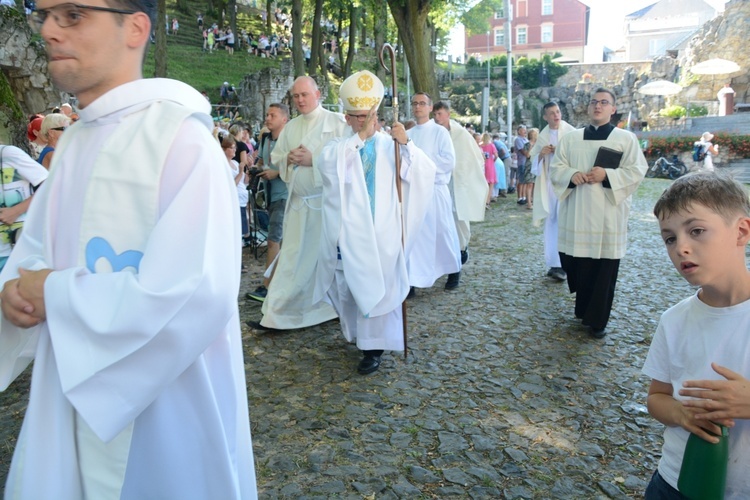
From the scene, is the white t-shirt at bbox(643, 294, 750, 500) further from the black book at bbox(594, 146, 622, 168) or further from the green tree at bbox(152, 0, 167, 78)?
the green tree at bbox(152, 0, 167, 78)

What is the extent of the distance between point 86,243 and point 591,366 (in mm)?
4058

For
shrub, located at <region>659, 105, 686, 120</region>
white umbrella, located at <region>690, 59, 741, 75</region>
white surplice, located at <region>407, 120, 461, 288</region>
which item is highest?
white umbrella, located at <region>690, 59, 741, 75</region>

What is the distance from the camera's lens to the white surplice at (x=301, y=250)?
571cm

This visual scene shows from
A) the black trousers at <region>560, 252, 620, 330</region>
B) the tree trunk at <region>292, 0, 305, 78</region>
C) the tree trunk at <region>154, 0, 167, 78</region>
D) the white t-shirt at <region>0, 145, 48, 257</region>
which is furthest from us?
the tree trunk at <region>292, 0, 305, 78</region>

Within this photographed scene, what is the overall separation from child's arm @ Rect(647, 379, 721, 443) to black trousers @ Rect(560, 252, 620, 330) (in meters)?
3.57

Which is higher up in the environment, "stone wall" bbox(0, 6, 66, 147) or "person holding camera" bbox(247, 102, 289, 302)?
"stone wall" bbox(0, 6, 66, 147)

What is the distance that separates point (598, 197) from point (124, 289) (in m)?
4.91

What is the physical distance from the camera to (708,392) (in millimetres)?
1640

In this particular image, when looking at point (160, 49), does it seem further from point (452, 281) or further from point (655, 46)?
point (655, 46)

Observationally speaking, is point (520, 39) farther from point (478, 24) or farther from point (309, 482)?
point (309, 482)

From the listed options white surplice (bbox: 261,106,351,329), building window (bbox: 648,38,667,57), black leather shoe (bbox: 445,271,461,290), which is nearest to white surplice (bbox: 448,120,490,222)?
black leather shoe (bbox: 445,271,461,290)

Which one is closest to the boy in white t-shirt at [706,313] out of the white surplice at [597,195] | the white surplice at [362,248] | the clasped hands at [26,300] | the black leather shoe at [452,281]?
the clasped hands at [26,300]

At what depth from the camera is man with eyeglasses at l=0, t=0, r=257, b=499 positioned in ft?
4.75

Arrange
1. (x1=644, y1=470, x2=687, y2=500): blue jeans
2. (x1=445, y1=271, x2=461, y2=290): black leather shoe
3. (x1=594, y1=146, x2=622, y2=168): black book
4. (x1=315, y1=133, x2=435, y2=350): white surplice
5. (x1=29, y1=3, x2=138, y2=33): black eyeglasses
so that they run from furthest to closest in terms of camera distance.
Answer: (x1=445, y1=271, x2=461, y2=290): black leather shoe < (x1=594, y1=146, x2=622, y2=168): black book < (x1=315, y1=133, x2=435, y2=350): white surplice < (x1=644, y1=470, x2=687, y2=500): blue jeans < (x1=29, y1=3, x2=138, y2=33): black eyeglasses
